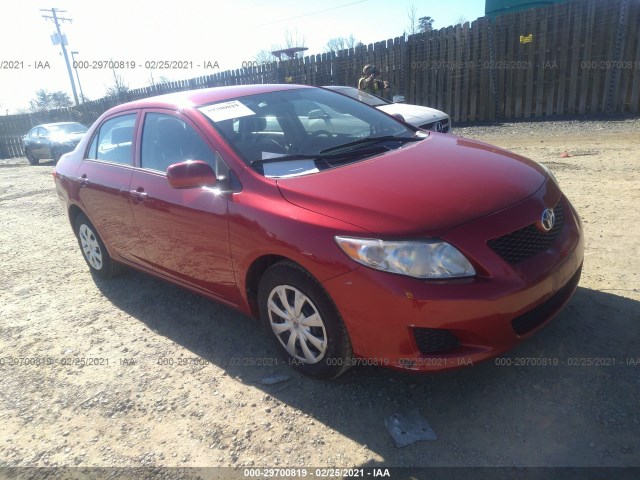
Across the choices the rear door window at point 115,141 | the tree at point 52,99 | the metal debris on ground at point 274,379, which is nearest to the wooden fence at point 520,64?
the rear door window at point 115,141

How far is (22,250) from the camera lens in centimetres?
628

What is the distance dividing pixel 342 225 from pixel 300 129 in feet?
4.34

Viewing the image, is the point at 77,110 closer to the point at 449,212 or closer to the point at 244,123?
the point at 244,123

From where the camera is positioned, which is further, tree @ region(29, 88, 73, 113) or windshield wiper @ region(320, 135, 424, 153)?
tree @ region(29, 88, 73, 113)

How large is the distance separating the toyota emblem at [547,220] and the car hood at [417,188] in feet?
0.48

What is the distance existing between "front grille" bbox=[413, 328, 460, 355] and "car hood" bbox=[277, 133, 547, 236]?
1.58 feet

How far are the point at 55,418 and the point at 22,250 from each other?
13.9ft

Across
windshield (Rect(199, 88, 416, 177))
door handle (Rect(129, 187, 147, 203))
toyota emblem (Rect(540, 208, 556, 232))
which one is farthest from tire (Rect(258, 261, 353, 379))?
door handle (Rect(129, 187, 147, 203))

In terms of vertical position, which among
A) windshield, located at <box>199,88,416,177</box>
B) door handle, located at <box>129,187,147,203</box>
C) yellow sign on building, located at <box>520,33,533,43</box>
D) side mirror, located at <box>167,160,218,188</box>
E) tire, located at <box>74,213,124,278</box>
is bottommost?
tire, located at <box>74,213,124,278</box>

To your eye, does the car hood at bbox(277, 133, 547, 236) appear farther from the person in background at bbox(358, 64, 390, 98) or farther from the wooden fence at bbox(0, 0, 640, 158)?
the wooden fence at bbox(0, 0, 640, 158)

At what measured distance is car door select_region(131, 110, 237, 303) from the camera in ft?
10.1

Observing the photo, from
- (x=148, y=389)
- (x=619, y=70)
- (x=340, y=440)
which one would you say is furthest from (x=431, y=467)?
(x=619, y=70)

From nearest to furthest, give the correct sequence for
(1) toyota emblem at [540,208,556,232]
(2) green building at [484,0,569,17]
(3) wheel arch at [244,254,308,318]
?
(1) toyota emblem at [540,208,556,232], (3) wheel arch at [244,254,308,318], (2) green building at [484,0,569,17]

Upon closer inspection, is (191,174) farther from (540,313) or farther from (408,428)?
(540,313)
